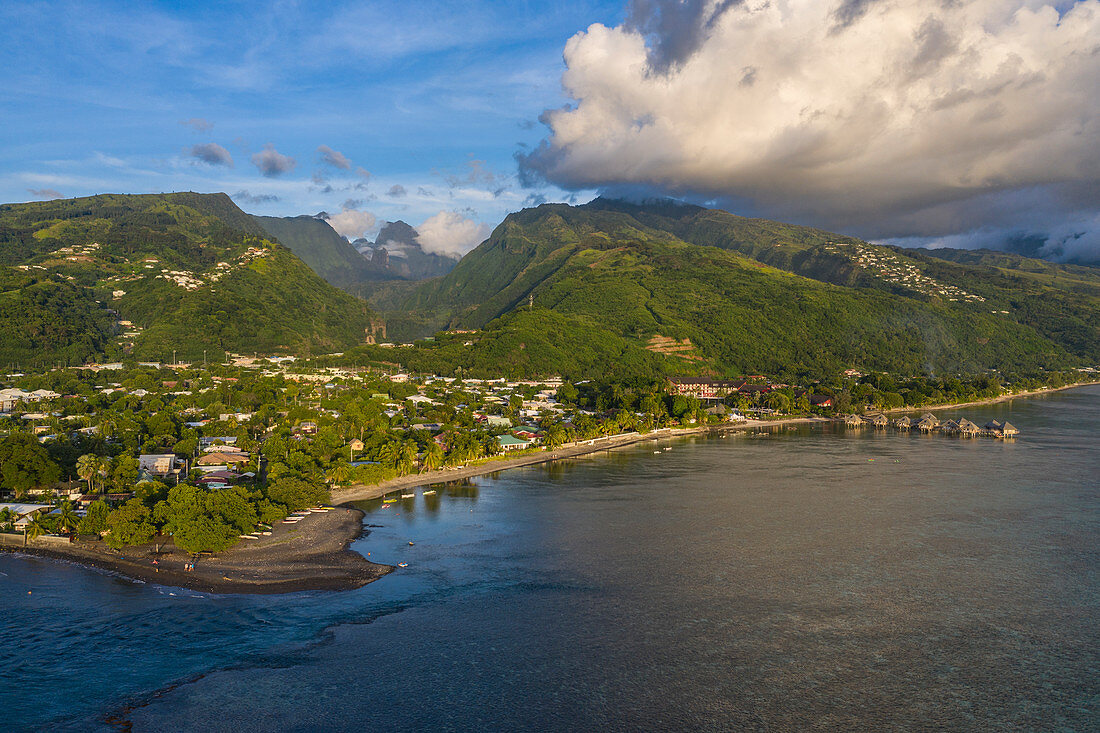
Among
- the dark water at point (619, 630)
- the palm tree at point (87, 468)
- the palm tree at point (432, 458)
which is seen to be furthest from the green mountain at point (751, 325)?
the dark water at point (619, 630)

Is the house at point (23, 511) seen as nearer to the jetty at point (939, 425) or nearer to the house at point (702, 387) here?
the house at point (702, 387)

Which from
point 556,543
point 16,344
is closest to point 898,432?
point 556,543

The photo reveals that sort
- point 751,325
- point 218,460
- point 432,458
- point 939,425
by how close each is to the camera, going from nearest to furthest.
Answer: point 218,460 < point 432,458 < point 939,425 < point 751,325

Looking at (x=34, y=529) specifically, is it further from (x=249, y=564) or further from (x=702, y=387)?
(x=702, y=387)

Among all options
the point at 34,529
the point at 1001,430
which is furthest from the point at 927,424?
the point at 34,529

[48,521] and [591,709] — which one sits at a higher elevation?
[48,521]

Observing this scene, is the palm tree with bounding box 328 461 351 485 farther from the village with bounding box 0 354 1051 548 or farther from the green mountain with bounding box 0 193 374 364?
the green mountain with bounding box 0 193 374 364

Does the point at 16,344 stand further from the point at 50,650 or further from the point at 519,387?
the point at 50,650
